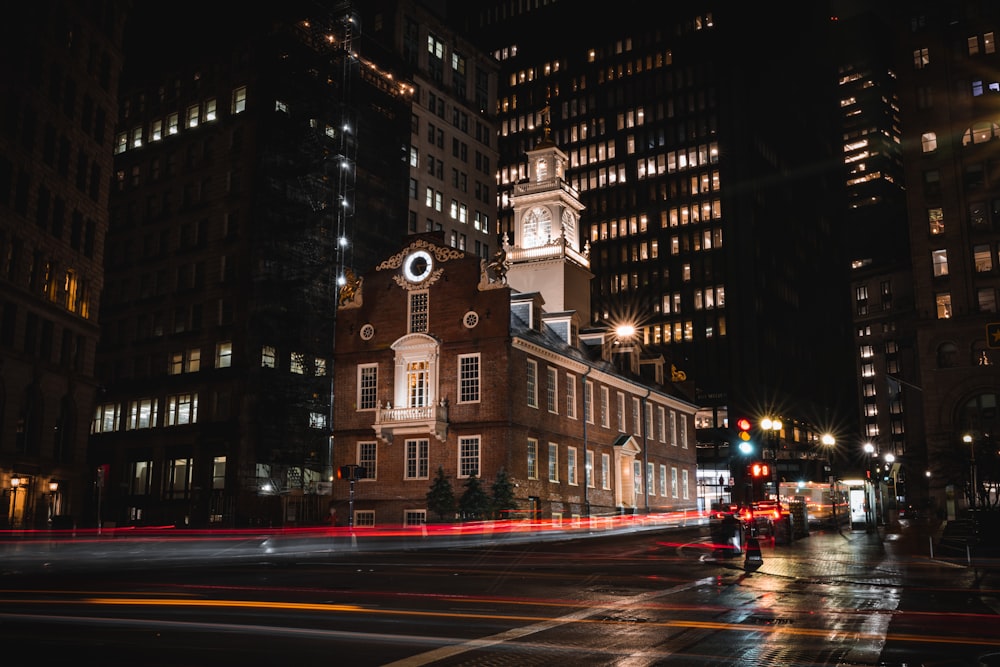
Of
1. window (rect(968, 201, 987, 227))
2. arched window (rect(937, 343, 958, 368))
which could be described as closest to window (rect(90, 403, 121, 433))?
arched window (rect(937, 343, 958, 368))

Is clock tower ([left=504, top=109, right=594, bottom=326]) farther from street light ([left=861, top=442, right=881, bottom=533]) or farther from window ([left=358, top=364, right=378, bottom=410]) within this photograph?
street light ([left=861, top=442, right=881, bottom=533])

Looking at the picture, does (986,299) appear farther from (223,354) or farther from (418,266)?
(223,354)

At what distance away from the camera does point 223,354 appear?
229 feet

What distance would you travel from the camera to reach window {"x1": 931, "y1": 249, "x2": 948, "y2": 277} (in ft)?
254

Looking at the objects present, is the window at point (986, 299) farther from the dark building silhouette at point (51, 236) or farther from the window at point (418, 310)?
the dark building silhouette at point (51, 236)

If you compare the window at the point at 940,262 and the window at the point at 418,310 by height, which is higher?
the window at the point at 940,262

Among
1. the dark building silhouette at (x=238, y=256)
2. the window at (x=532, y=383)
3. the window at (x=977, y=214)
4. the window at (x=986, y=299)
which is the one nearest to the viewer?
the window at (x=532, y=383)

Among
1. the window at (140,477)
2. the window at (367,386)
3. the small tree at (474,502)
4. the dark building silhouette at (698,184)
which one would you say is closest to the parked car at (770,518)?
the small tree at (474,502)

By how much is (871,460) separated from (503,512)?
66.2 feet

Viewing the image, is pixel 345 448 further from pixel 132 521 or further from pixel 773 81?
pixel 773 81

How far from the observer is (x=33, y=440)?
5228 cm

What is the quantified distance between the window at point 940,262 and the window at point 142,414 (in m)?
67.4

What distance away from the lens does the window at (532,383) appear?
170ft

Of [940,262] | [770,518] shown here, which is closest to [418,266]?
[770,518]
